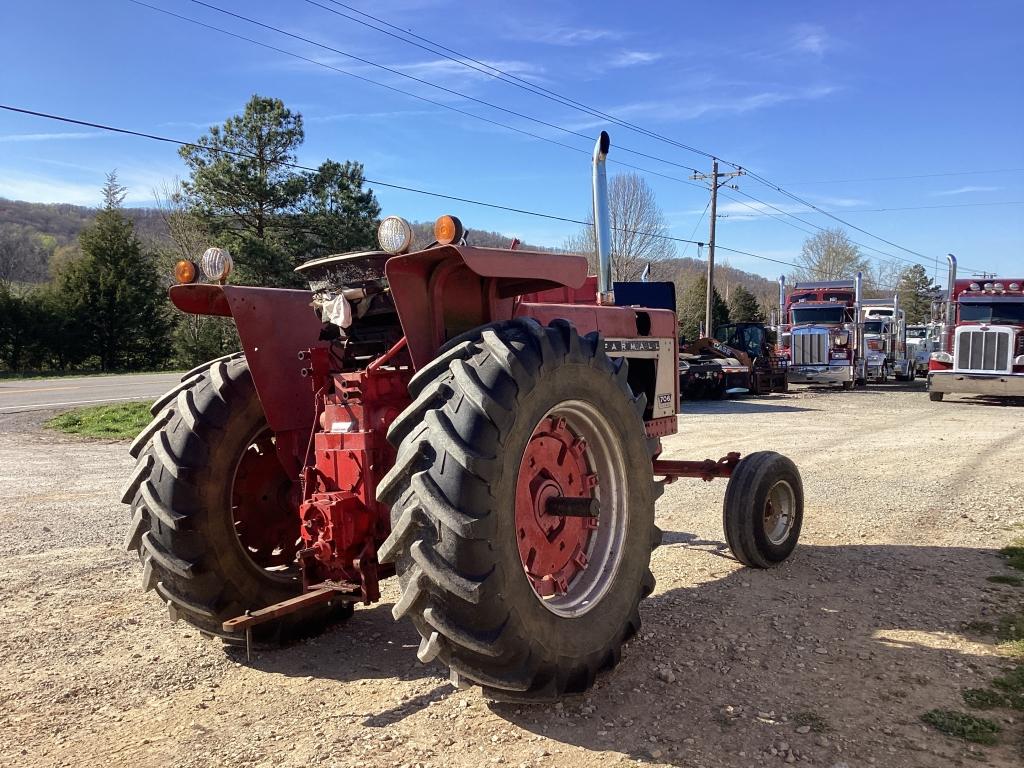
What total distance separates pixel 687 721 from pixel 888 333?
28683mm

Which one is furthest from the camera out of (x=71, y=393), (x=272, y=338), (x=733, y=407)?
(x=71, y=393)

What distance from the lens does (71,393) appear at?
67.2 feet

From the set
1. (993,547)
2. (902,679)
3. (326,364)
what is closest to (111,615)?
(326,364)

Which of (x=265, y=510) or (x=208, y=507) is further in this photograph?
(x=265, y=510)

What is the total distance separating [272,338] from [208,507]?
92 cm

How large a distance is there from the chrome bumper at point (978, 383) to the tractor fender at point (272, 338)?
19.9 metres

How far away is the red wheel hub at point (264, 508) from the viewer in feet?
13.6

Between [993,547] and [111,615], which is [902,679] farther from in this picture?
[111,615]

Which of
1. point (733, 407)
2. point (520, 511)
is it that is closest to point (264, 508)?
point (520, 511)

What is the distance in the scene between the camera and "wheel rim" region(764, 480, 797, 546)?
18.2ft

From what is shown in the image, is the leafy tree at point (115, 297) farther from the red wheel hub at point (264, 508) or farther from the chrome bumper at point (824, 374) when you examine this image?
the red wheel hub at point (264, 508)

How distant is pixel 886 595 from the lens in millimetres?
4770

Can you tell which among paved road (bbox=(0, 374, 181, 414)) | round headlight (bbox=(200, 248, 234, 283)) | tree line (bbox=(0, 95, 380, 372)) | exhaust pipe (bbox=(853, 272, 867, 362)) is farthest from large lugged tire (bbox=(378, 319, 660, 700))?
tree line (bbox=(0, 95, 380, 372))

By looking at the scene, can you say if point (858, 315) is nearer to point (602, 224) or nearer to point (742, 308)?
point (602, 224)
